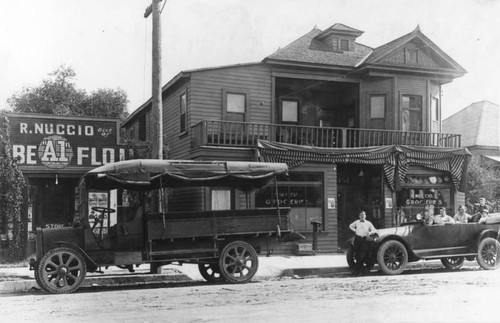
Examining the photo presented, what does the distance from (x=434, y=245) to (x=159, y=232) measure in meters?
6.81

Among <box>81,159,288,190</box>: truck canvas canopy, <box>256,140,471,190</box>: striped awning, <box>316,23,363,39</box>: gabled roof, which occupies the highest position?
<box>316,23,363,39</box>: gabled roof

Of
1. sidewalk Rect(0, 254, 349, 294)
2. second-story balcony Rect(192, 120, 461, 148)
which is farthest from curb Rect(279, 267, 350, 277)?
second-story balcony Rect(192, 120, 461, 148)

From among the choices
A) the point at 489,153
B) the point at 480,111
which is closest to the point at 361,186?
the point at 489,153

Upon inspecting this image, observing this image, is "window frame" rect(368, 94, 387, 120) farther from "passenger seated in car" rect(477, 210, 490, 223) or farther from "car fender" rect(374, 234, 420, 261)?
"car fender" rect(374, 234, 420, 261)

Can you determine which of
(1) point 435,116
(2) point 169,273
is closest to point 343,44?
(1) point 435,116

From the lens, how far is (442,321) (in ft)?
24.6

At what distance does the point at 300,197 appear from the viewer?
1931 cm

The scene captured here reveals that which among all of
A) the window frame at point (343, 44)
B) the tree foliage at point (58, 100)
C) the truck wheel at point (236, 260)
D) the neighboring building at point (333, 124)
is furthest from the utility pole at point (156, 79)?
the tree foliage at point (58, 100)

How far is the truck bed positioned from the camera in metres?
12.0

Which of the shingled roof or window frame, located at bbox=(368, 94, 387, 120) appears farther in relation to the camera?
window frame, located at bbox=(368, 94, 387, 120)

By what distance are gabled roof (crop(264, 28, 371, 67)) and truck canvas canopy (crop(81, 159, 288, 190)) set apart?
7833 millimetres

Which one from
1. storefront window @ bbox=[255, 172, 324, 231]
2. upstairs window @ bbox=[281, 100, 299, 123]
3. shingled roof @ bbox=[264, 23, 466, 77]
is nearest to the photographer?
storefront window @ bbox=[255, 172, 324, 231]

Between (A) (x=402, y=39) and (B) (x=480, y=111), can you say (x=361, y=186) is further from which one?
(B) (x=480, y=111)

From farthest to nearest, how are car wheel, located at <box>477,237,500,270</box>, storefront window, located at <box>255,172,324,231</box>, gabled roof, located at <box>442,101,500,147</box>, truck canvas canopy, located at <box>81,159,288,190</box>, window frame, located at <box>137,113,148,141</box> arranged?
gabled roof, located at <box>442,101,500,147</box>, window frame, located at <box>137,113,148,141</box>, storefront window, located at <box>255,172,324,231</box>, car wheel, located at <box>477,237,500,270</box>, truck canvas canopy, located at <box>81,159,288,190</box>
